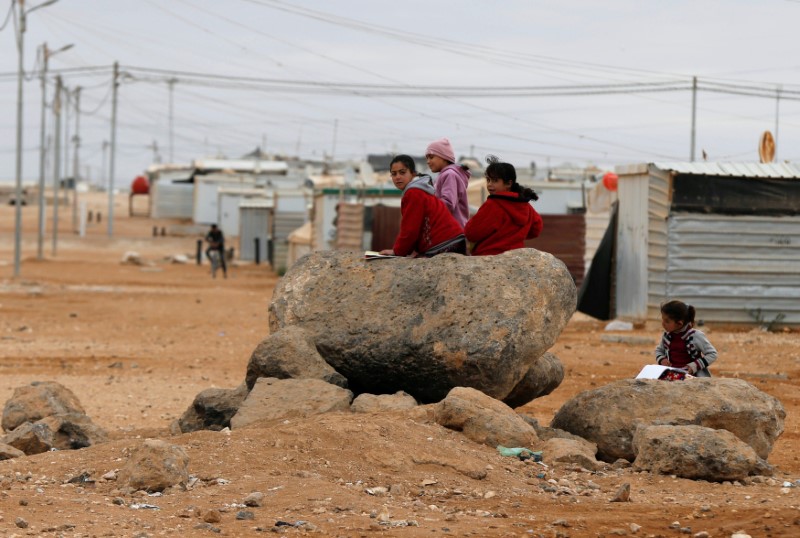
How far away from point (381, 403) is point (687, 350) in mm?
2374

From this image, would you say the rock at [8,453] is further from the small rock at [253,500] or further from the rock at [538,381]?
the rock at [538,381]

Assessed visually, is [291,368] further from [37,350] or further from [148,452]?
[37,350]

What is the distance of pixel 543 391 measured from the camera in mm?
9930

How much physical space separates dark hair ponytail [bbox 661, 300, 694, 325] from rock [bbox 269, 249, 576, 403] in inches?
26.2

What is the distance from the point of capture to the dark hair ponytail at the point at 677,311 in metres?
Result: 9.16

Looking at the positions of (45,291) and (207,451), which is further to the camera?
(45,291)

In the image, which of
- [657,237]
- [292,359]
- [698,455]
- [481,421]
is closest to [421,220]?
[292,359]

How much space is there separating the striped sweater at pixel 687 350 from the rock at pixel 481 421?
1520mm

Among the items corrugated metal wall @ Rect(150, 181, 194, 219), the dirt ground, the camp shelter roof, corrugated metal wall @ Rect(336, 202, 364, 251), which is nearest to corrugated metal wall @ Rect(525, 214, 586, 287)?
the camp shelter roof

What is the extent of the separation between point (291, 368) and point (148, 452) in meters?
2.01

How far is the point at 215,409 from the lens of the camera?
9.50m

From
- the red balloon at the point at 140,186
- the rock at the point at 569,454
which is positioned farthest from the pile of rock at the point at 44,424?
the red balloon at the point at 140,186

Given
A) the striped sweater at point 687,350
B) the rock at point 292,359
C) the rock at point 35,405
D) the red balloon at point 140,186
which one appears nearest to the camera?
the rock at point 292,359

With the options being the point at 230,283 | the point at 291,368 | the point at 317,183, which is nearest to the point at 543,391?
the point at 291,368
